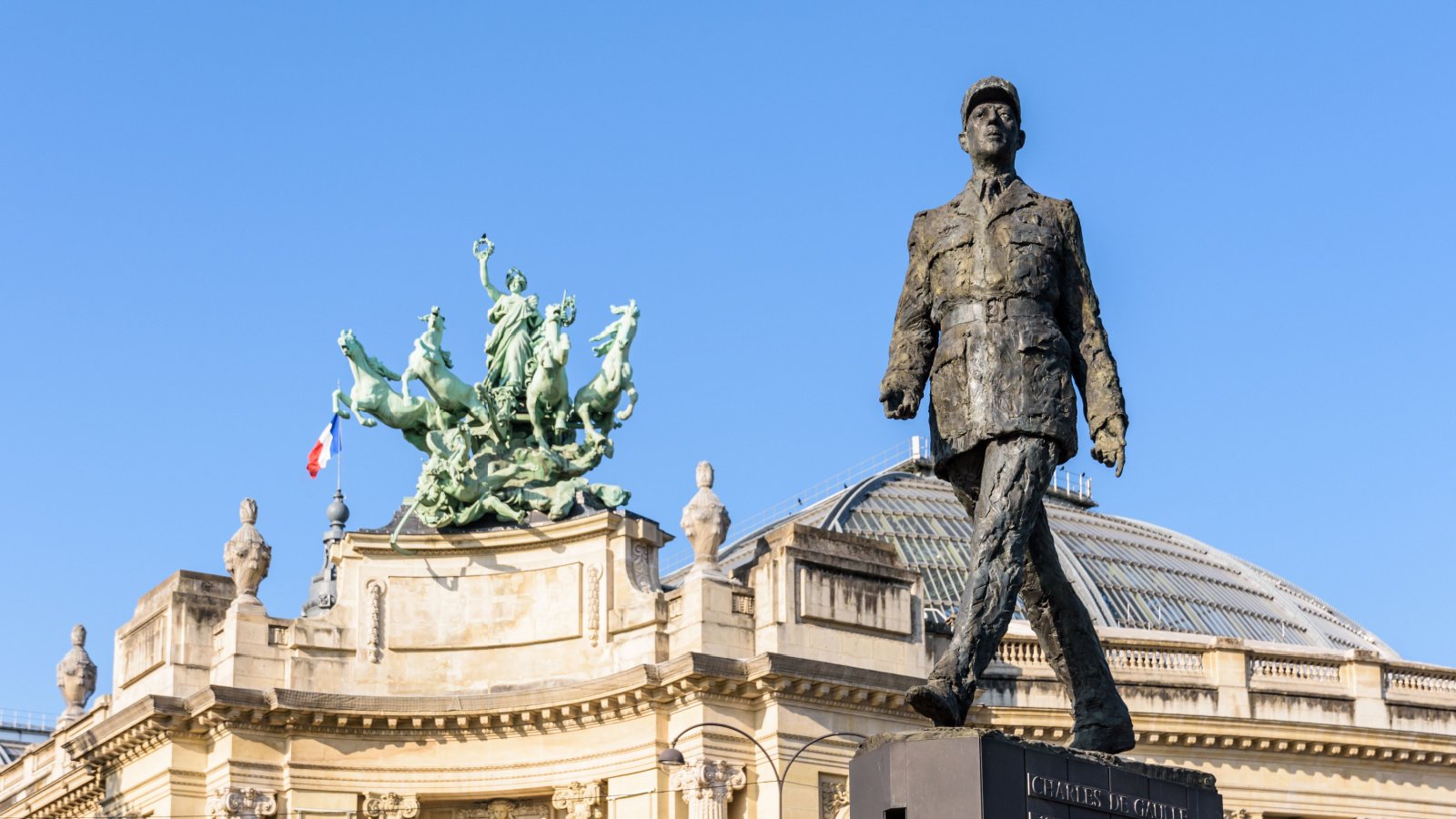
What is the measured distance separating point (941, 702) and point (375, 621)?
34197 millimetres

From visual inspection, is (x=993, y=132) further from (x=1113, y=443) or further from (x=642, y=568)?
(x=642, y=568)

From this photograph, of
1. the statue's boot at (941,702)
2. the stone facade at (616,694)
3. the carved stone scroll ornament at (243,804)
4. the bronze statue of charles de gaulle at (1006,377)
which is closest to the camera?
the statue's boot at (941,702)

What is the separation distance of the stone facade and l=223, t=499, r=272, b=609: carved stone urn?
546mm

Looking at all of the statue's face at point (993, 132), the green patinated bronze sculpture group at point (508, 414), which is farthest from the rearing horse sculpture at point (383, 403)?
the statue's face at point (993, 132)

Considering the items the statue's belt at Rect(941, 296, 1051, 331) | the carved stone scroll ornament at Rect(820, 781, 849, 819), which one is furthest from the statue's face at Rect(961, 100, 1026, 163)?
the carved stone scroll ornament at Rect(820, 781, 849, 819)

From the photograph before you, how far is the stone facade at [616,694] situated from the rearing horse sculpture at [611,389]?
2.88m

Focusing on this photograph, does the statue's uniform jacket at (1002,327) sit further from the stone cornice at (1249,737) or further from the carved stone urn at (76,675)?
the carved stone urn at (76,675)

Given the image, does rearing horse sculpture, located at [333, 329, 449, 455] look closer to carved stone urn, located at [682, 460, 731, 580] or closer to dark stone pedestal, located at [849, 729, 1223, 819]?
carved stone urn, located at [682, 460, 731, 580]

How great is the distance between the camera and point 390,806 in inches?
1800

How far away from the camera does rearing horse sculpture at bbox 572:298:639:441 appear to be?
48469mm

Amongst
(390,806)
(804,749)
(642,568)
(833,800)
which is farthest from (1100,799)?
(390,806)

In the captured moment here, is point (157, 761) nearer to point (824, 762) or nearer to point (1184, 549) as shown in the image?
point (824, 762)

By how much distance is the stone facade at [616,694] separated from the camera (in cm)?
4325

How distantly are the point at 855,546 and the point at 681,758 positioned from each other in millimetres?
8629
